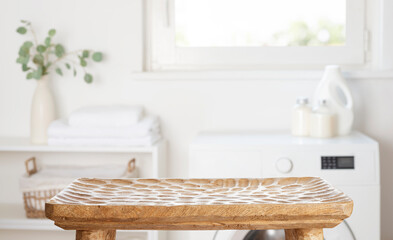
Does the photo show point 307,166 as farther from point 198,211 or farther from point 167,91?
point 198,211

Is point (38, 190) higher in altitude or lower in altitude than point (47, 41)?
lower

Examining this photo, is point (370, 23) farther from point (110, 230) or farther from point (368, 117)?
point (110, 230)

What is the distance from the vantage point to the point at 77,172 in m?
2.43

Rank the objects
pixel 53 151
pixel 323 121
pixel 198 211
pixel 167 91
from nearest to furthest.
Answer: pixel 198 211 → pixel 323 121 → pixel 53 151 → pixel 167 91

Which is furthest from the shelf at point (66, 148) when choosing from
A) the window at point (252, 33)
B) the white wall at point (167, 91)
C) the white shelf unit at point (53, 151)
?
the window at point (252, 33)

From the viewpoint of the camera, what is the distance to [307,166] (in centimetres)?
204

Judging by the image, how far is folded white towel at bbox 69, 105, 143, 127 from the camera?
229 centimetres

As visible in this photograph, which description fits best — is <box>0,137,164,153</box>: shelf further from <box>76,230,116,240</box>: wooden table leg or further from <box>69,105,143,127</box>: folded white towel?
<box>76,230,116,240</box>: wooden table leg

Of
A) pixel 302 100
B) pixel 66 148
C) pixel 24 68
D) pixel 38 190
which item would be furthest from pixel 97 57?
pixel 302 100

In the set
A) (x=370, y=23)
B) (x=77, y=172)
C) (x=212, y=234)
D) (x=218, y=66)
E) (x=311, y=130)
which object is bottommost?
(x=212, y=234)

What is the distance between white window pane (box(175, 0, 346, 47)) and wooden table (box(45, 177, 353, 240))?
1.73m

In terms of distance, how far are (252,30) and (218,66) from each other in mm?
213

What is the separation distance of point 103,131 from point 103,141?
39 millimetres

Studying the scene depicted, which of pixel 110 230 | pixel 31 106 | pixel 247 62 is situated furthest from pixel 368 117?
pixel 110 230
